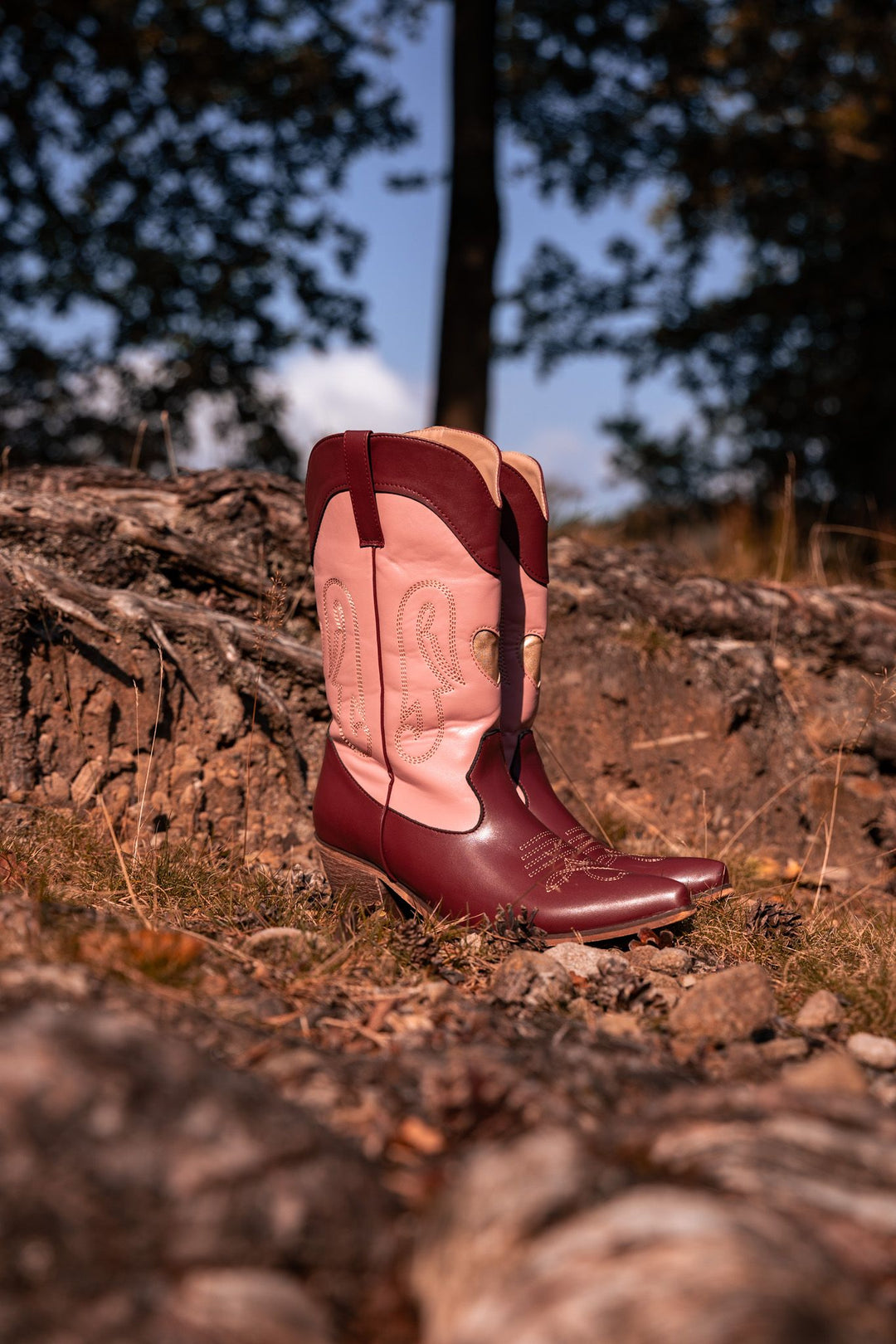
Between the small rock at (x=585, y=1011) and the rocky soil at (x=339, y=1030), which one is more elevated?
the rocky soil at (x=339, y=1030)

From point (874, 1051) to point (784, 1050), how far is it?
171mm

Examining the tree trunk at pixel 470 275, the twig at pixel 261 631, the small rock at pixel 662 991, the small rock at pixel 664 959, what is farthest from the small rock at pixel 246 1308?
the tree trunk at pixel 470 275

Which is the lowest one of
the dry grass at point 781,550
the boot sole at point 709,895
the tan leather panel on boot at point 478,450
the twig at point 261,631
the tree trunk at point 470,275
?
the boot sole at point 709,895

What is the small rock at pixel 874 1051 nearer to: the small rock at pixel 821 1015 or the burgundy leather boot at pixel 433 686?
the small rock at pixel 821 1015

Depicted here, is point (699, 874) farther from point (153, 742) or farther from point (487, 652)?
point (153, 742)

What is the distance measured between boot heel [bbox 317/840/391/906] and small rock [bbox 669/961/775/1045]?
0.86m

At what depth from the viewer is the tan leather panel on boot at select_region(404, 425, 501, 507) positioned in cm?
226

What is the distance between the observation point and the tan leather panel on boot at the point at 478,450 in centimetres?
226

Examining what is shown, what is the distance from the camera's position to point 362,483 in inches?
89.7

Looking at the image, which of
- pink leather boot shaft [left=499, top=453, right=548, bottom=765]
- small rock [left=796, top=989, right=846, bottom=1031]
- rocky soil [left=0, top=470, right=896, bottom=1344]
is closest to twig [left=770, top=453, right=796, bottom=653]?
rocky soil [left=0, top=470, right=896, bottom=1344]

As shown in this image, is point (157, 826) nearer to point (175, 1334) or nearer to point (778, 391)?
point (175, 1334)

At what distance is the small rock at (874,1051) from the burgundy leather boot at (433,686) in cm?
57

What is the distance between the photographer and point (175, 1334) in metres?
0.85

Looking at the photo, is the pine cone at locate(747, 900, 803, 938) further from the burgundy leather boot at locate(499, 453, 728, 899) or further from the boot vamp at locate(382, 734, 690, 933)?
the burgundy leather boot at locate(499, 453, 728, 899)
